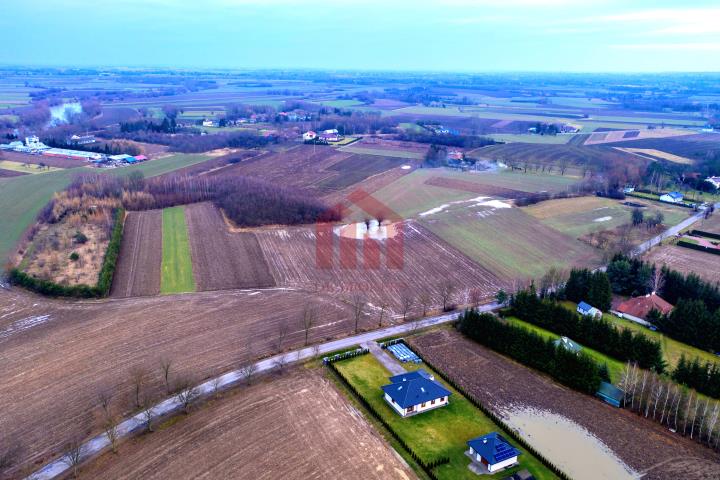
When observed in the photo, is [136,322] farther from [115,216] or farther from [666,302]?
[666,302]

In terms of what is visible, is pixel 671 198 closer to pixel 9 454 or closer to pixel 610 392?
pixel 610 392

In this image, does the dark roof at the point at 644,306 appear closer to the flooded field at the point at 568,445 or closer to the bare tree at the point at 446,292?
the bare tree at the point at 446,292

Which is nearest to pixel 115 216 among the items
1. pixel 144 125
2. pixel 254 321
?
pixel 254 321

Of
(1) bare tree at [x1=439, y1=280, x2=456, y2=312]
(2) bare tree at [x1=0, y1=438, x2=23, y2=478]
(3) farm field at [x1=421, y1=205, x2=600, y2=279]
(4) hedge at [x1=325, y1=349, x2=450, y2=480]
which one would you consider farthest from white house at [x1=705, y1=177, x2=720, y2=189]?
(2) bare tree at [x1=0, y1=438, x2=23, y2=478]

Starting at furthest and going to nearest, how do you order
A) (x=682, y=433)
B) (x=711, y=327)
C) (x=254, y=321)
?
(x=254, y=321), (x=711, y=327), (x=682, y=433)

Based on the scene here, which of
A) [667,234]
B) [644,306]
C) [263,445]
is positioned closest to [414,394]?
[263,445]

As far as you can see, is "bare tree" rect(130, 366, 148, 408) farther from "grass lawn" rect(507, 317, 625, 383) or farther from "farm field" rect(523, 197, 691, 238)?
"farm field" rect(523, 197, 691, 238)
